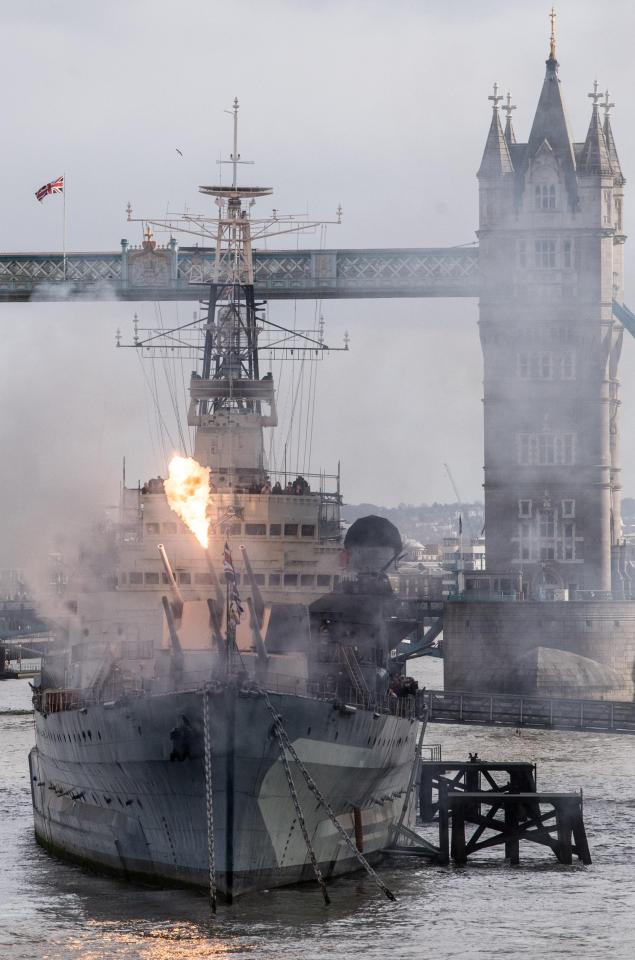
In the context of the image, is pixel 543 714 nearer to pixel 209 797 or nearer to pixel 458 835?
pixel 458 835

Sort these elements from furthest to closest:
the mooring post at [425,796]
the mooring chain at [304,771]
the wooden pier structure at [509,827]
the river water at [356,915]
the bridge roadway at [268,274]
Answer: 1. the bridge roadway at [268,274]
2. the mooring post at [425,796]
3. the wooden pier structure at [509,827]
4. the mooring chain at [304,771]
5. the river water at [356,915]

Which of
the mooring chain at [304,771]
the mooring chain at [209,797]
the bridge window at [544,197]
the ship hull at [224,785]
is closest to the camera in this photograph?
the mooring chain at [209,797]

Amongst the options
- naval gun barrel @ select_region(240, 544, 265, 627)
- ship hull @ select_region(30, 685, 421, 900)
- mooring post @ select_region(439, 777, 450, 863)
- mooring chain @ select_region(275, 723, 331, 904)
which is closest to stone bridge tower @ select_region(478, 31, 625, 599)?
mooring post @ select_region(439, 777, 450, 863)

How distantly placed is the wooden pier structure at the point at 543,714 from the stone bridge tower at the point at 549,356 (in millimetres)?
16740

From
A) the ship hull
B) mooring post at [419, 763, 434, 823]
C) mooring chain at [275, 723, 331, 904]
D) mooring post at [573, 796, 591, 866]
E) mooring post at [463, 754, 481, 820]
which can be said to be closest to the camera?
mooring chain at [275, 723, 331, 904]

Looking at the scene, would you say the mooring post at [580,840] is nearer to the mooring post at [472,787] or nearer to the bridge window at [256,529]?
the mooring post at [472,787]

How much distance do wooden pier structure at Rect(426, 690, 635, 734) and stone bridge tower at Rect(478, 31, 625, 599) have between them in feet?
54.9

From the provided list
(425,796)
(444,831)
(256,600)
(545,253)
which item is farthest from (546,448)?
(256,600)

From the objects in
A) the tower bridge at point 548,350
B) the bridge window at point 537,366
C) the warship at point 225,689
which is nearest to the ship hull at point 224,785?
the warship at point 225,689

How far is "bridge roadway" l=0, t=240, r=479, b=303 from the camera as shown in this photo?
9862 cm

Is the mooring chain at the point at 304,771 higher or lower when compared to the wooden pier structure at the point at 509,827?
higher

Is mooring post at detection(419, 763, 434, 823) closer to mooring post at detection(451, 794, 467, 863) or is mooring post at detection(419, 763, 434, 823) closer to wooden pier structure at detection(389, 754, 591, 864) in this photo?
wooden pier structure at detection(389, 754, 591, 864)

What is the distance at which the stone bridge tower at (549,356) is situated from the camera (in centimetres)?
9331

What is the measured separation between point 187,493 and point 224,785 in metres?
9.33
